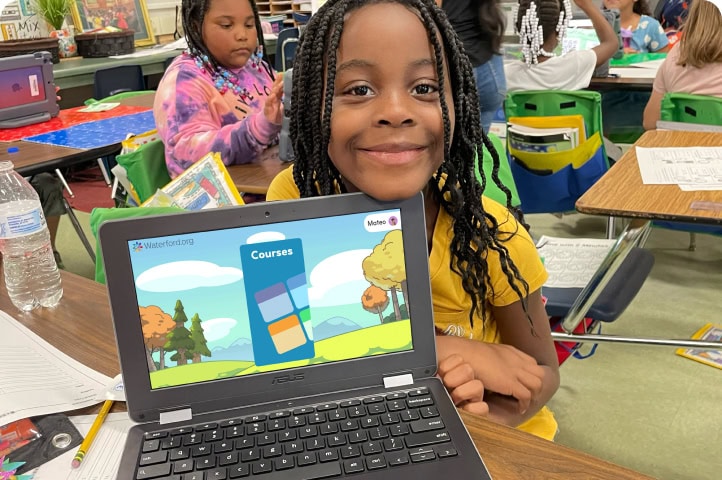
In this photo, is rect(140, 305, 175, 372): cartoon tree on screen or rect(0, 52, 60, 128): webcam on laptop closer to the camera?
rect(140, 305, 175, 372): cartoon tree on screen

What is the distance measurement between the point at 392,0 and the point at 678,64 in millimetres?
2334

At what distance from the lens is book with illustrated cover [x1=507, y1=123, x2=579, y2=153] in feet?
8.67

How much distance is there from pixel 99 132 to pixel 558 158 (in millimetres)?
1900

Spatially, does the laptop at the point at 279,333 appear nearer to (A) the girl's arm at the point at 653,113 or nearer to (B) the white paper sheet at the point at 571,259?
(B) the white paper sheet at the point at 571,259

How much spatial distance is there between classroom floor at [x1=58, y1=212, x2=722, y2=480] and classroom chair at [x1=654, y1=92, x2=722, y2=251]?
425 mm

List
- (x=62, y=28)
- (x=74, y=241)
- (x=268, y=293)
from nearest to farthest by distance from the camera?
(x=268, y=293), (x=74, y=241), (x=62, y=28)

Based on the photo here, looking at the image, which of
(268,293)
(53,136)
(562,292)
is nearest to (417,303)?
(268,293)

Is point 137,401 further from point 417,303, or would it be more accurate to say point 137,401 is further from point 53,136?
point 53,136

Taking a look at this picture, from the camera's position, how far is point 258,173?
1980 millimetres

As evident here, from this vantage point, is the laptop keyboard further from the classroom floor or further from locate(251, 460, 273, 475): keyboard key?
the classroom floor

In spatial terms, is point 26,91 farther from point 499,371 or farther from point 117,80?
point 499,371

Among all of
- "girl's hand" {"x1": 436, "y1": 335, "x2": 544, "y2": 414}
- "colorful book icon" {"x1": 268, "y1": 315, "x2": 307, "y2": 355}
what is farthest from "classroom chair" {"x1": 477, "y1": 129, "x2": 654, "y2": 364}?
"colorful book icon" {"x1": 268, "y1": 315, "x2": 307, "y2": 355}

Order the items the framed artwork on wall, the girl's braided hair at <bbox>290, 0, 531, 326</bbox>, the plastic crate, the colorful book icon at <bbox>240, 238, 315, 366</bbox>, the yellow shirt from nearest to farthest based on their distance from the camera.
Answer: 1. the colorful book icon at <bbox>240, 238, 315, 366</bbox>
2. the girl's braided hair at <bbox>290, 0, 531, 326</bbox>
3. the yellow shirt
4. the framed artwork on wall
5. the plastic crate

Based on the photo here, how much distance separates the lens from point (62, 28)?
5008 millimetres
